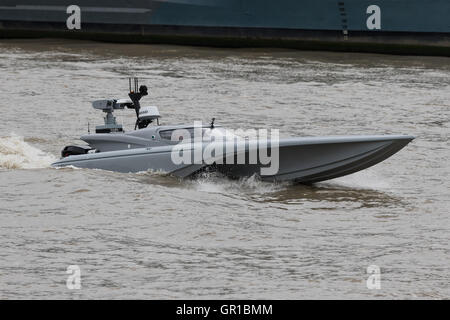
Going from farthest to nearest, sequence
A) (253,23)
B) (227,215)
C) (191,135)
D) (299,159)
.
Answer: (253,23), (299,159), (191,135), (227,215)

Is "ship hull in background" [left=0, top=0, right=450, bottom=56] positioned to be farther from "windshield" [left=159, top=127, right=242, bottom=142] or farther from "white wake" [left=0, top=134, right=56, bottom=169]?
"windshield" [left=159, top=127, right=242, bottom=142]

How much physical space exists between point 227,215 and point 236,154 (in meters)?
2.11

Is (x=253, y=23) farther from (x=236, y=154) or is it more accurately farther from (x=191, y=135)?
(x=236, y=154)

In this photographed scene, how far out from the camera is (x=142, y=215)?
15609mm

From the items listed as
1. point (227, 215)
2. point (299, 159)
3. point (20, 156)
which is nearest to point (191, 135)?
point (299, 159)

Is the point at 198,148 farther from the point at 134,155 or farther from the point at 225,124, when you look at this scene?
the point at 225,124

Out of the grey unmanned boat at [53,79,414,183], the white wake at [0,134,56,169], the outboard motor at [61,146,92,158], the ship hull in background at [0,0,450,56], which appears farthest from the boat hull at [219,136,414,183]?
the ship hull in background at [0,0,450,56]

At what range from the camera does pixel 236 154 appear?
696 inches

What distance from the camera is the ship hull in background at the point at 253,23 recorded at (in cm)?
4272

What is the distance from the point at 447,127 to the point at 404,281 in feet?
43.4

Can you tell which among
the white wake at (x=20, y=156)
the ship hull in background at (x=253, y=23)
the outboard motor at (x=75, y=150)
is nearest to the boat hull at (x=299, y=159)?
the outboard motor at (x=75, y=150)

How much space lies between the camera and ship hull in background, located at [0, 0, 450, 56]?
42719 millimetres

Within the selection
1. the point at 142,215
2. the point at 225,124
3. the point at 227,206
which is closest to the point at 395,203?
the point at 227,206

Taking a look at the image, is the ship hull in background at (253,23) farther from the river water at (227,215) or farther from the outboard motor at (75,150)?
the outboard motor at (75,150)
